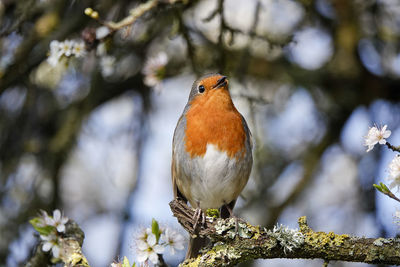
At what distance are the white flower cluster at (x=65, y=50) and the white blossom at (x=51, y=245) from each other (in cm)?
128

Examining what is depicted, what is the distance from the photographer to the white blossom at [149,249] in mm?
2879

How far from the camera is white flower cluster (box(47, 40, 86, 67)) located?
3.82 m

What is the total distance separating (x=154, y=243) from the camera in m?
2.92

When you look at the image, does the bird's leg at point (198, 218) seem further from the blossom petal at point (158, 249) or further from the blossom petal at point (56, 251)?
the blossom petal at point (56, 251)

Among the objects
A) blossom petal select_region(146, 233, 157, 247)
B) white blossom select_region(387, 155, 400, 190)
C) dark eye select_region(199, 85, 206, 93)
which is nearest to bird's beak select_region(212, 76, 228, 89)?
dark eye select_region(199, 85, 206, 93)

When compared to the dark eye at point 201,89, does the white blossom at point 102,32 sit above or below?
below

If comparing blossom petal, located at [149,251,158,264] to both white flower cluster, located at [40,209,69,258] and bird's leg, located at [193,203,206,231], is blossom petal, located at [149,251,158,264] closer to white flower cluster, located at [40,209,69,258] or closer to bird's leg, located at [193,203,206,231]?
bird's leg, located at [193,203,206,231]

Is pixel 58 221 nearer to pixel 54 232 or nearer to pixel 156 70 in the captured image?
pixel 54 232

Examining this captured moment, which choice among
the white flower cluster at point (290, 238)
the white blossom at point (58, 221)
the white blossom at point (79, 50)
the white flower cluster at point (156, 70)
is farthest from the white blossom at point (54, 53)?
the white flower cluster at point (290, 238)

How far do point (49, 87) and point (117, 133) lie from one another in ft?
2.70

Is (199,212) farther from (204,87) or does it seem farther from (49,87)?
(49,87)

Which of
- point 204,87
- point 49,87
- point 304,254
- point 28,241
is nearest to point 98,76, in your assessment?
point 49,87

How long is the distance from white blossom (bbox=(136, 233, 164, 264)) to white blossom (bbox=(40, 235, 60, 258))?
0.49 metres

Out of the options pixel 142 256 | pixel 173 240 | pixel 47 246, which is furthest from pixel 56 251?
pixel 173 240
